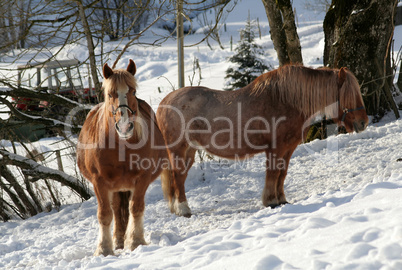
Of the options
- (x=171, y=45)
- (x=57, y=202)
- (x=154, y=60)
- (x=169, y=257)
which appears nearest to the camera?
(x=169, y=257)

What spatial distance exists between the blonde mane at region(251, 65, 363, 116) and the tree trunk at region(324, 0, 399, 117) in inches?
96.6

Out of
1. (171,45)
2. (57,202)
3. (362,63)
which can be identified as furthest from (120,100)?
(171,45)

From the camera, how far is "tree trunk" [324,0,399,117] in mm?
6828

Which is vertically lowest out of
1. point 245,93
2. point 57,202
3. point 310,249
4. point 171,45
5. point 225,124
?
point 57,202

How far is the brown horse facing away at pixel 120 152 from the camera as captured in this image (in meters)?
3.51

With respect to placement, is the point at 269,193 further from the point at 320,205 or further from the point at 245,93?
the point at 245,93

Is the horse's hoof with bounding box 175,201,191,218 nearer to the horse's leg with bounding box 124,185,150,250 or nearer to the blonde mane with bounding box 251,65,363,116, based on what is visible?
the horse's leg with bounding box 124,185,150,250

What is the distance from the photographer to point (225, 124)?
5.02m

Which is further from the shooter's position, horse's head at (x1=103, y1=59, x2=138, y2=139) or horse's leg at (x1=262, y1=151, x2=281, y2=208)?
horse's leg at (x1=262, y1=151, x2=281, y2=208)

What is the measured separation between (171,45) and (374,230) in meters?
31.9

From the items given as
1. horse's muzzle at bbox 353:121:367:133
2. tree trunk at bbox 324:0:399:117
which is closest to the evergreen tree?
tree trunk at bbox 324:0:399:117

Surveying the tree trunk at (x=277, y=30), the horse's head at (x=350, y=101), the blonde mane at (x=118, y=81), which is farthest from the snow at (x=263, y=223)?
the tree trunk at (x=277, y=30)

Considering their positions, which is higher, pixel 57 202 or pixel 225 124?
pixel 225 124

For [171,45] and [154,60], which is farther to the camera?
[171,45]
